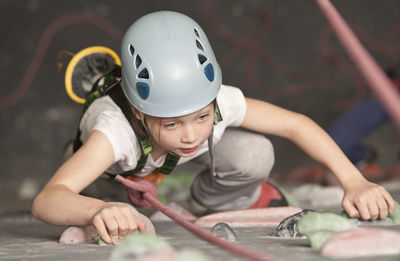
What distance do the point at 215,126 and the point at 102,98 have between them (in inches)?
10.3

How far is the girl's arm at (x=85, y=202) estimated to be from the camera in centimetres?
116

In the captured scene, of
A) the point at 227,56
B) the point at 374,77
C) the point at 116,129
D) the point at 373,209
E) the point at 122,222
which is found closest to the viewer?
the point at 374,77

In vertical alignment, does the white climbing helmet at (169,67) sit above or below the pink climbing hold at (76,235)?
above

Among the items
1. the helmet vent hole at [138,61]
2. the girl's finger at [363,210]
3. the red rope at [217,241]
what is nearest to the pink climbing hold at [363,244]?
the red rope at [217,241]

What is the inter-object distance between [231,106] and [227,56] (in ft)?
6.60

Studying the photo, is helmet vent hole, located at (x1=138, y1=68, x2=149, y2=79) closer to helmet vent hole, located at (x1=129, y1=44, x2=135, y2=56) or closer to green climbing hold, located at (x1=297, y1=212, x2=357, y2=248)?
helmet vent hole, located at (x1=129, y1=44, x2=135, y2=56)

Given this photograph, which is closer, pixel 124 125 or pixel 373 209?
pixel 373 209

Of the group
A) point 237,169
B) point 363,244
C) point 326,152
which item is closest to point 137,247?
point 363,244

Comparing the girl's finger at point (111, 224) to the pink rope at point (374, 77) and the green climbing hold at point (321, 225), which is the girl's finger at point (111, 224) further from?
the pink rope at point (374, 77)

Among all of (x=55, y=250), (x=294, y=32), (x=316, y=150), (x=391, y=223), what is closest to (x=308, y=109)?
(x=294, y=32)

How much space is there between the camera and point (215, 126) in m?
1.55

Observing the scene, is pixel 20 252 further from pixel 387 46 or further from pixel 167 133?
pixel 387 46

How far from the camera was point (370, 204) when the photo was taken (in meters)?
1.28

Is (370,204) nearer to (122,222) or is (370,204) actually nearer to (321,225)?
(321,225)
